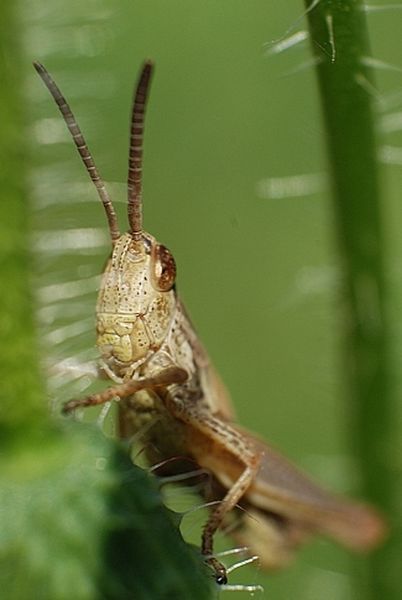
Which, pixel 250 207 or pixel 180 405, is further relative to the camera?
pixel 250 207

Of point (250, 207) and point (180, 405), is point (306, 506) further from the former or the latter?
point (250, 207)

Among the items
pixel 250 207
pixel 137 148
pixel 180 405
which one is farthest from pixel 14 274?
pixel 250 207

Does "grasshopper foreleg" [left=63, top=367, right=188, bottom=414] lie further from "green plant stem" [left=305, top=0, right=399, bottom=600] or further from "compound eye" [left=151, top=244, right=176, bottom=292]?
"green plant stem" [left=305, top=0, right=399, bottom=600]

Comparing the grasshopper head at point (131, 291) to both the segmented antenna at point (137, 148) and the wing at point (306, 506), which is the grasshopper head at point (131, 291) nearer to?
the segmented antenna at point (137, 148)

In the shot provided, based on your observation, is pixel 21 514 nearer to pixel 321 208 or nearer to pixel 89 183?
pixel 89 183

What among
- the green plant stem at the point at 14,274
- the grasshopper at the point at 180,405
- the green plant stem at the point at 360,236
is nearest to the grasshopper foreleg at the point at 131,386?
the grasshopper at the point at 180,405

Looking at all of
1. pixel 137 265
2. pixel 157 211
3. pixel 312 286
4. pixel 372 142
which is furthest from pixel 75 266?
pixel 157 211

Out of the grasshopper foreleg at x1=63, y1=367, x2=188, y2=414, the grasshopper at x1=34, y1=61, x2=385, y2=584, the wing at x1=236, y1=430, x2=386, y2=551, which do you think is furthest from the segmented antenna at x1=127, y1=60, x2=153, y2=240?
the wing at x1=236, y1=430, x2=386, y2=551
